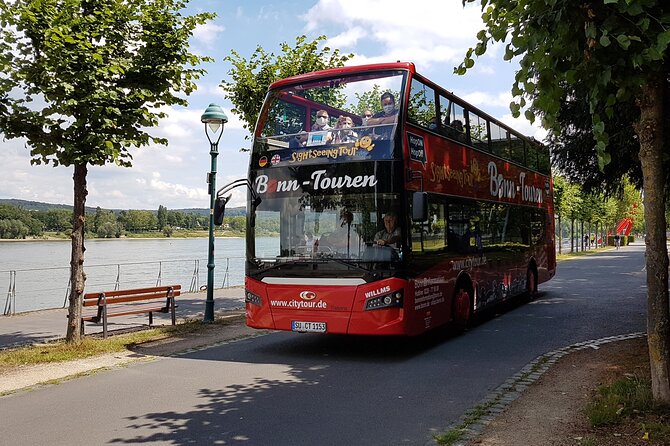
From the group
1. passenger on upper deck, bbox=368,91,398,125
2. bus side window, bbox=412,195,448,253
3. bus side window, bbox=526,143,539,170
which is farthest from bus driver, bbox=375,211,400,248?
bus side window, bbox=526,143,539,170

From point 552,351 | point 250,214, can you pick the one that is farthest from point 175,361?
point 552,351

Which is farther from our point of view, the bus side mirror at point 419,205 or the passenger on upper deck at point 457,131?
the passenger on upper deck at point 457,131

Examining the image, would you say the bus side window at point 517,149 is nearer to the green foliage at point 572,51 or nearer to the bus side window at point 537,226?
the bus side window at point 537,226

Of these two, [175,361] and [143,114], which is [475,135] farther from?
[175,361]

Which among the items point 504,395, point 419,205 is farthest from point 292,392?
point 419,205

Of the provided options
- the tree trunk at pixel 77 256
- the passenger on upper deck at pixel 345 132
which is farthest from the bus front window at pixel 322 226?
the tree trunk at pixel 77 256

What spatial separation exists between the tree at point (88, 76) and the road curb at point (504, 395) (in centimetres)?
692

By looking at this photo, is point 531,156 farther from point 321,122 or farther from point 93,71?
point 93,71

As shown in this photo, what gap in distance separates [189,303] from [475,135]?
10.5m

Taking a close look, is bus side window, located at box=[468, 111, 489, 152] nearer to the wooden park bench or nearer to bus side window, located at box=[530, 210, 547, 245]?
bus side window, located at box=[530, 210, 547, 245]

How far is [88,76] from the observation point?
9.33 meters

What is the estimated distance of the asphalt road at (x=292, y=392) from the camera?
5.66 metres

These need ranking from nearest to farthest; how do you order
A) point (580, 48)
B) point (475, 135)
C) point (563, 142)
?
point (580, 48) → point (475, 135) → point (563, 142)

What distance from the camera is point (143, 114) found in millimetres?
10258
